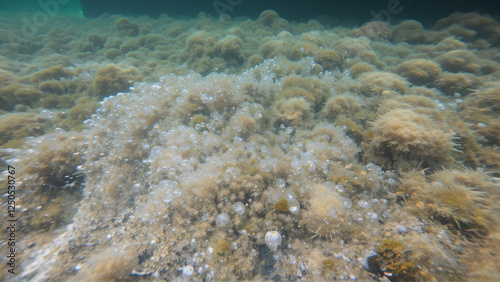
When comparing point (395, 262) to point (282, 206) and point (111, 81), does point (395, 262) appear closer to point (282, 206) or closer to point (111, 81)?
point (282, 206)

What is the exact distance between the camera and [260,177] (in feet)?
9.71

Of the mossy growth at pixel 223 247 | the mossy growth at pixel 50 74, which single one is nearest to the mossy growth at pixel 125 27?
the mossy growth at pixel 50 74

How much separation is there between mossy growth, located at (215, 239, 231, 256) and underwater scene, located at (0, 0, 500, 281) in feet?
0.04

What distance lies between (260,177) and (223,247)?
3.69 feet

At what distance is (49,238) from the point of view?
2957mm

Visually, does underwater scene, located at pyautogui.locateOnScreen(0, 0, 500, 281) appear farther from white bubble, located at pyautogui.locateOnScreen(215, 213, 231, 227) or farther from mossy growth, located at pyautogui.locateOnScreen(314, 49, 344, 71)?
mossy growth, located at pyautogui.locateOnScreen(314, 49, 344, 71)

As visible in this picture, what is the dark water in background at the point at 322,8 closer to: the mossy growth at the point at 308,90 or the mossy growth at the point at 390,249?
the mossy growth at the point at 308,90

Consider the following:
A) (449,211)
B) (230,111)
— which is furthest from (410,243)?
(230,111)

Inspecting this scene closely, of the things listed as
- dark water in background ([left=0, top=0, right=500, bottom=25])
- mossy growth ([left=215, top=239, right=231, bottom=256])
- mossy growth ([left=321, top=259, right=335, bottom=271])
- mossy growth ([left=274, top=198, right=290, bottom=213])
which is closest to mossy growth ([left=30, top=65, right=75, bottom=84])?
mossy growth ([left=215, top=239, right=231, bottom=256])

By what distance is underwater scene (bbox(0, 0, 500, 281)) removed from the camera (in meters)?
2.39

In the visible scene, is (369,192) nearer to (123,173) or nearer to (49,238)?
(123,173)

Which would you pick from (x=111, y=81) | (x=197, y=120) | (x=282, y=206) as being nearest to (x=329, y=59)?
(x=197, y=120)

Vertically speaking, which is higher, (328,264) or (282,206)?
(282,206)

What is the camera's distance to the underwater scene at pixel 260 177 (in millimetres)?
2395
